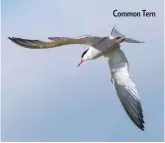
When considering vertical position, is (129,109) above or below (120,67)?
below

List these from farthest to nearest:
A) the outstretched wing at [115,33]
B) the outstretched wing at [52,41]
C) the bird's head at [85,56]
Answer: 1. the bird's head at [85,56]
2. the outstretched wing at [115,33]
3. the outstretched wing at [52,41]

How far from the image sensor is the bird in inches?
219

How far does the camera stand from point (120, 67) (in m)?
5.94

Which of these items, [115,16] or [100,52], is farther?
[115,16]

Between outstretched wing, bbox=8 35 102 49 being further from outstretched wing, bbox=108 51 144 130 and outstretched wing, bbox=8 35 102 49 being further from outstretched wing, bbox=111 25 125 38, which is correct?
outstretched wing, bbox=108 51 144 130

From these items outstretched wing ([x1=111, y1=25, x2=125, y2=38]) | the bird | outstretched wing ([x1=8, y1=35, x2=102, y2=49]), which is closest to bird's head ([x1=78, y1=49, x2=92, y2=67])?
the bird

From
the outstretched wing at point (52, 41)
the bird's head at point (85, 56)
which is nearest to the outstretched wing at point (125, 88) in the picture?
the bird's head at point (85, 56)

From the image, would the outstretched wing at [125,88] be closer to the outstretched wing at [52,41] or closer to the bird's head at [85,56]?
the bird's head at [85,56]

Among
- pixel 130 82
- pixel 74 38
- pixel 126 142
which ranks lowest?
pixel 126 142

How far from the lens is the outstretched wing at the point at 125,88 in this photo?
18.4 ft

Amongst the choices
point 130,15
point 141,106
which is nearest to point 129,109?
point 141,106

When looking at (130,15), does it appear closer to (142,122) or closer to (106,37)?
(106,37)

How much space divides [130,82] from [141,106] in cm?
32

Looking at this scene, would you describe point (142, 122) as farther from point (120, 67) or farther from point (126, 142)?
point (120, 67)
